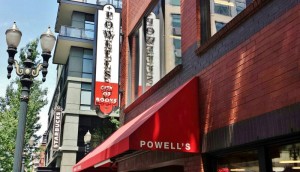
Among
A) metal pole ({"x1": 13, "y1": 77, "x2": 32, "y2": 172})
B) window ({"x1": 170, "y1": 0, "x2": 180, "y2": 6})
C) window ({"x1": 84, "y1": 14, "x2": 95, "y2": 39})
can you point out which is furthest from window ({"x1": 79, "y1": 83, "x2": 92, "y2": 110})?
metal pole ({"x1": 13, "y1": 77, "x2": 32, "y2": 172})

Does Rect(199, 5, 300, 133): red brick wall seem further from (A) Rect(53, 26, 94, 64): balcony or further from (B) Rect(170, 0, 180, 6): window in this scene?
(A) Rect(53, 26, 94, 64): balcony

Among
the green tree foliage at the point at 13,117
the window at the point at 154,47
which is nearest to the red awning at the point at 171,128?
the window at the point at 154,47

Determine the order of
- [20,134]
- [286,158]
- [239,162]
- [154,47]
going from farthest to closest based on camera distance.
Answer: [154,47] → [20,134] → [239,162] → [286,158]

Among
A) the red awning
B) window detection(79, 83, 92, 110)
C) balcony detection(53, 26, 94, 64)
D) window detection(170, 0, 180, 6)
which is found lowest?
the red awning

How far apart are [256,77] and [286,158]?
3.69ft

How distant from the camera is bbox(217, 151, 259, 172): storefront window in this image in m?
5.36

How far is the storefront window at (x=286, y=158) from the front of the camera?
4.58m

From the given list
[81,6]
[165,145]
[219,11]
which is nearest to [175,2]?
[219,11]

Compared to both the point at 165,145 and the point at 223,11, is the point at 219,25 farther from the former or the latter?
the point at 165,145

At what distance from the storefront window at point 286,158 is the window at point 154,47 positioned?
377 cm

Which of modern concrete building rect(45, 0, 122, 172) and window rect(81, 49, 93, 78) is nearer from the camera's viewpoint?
modern concrete building rect(45, 0, 122, 172)

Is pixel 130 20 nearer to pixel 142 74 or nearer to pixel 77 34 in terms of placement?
pixel 142 74

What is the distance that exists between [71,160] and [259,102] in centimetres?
2569

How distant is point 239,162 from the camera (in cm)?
573
